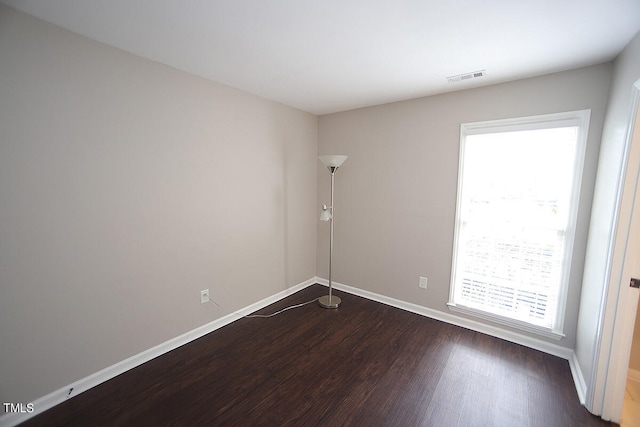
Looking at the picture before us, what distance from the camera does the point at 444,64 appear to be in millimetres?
2008

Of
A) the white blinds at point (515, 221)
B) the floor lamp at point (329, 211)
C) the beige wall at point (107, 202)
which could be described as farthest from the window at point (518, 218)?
the beige wall at point (107, 202)

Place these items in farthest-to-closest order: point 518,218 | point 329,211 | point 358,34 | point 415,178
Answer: point 329,211
point 415,178
point 518,218
point 358,34

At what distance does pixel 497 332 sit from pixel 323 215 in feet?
6.97

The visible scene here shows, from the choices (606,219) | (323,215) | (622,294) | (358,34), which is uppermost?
(358,34)

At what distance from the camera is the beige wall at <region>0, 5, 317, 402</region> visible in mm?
1518

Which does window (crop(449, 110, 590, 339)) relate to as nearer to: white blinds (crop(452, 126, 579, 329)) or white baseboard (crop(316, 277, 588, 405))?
white blinds (crop(452, 126, 579, 329))

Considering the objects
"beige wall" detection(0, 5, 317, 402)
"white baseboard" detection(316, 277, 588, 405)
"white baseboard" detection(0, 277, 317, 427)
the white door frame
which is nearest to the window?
"white baseboard" detection(316, 277, 588, 405)

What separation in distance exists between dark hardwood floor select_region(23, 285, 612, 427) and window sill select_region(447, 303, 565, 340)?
172mm

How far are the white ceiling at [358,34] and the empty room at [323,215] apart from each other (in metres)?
0.02

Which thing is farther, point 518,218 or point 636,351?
point 518,218

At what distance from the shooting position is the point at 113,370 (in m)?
1.93

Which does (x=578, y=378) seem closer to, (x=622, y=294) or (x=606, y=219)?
(x=622, y=294)

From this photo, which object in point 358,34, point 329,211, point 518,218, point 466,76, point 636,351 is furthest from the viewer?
point 329,211

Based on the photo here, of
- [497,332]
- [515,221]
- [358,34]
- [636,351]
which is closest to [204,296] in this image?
[358,34]
